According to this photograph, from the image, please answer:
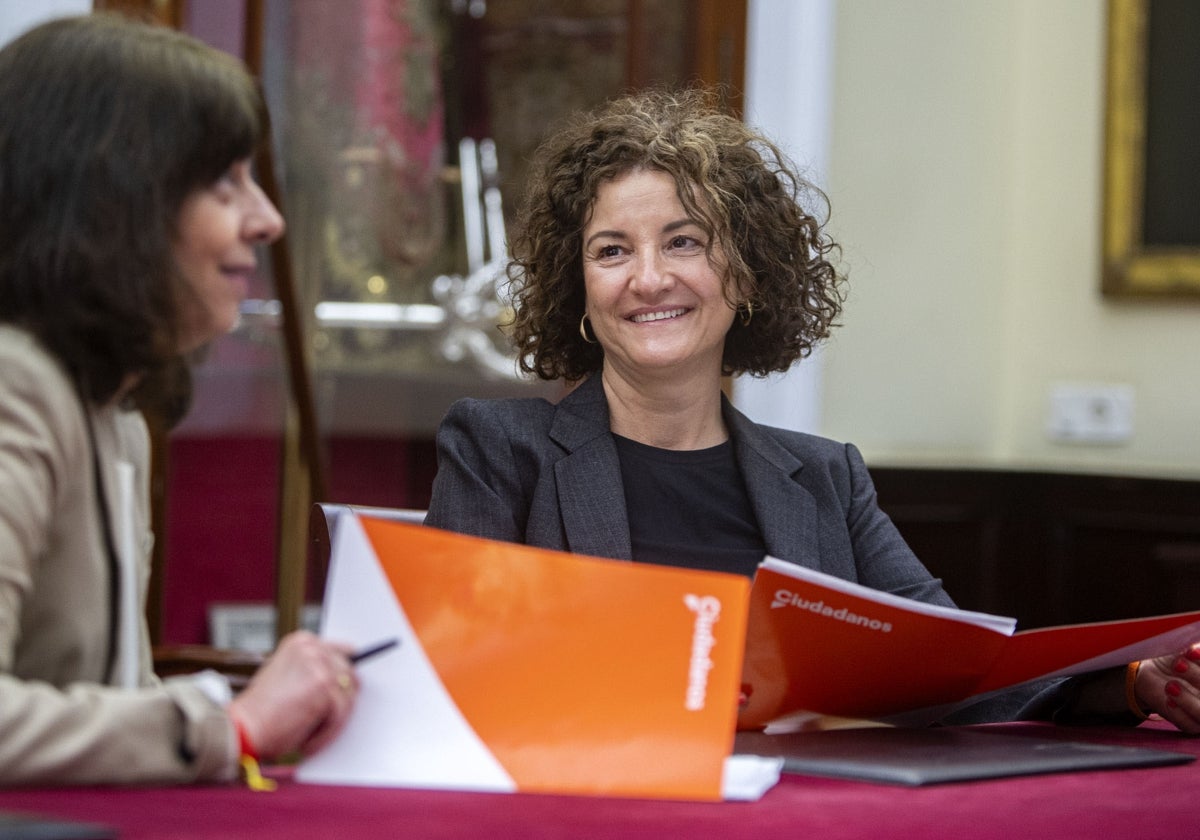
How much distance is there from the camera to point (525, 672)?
3.06 ft

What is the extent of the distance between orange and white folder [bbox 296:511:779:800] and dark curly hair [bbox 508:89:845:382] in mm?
868

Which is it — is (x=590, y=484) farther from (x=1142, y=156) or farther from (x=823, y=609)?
(x=1142, y=156)

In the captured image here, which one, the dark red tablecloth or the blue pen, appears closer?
the dark red tablecloth

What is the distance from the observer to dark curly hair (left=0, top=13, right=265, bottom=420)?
95 centimetres

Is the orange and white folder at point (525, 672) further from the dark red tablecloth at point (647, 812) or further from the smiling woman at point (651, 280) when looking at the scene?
the smiling woman at point (651, 280)

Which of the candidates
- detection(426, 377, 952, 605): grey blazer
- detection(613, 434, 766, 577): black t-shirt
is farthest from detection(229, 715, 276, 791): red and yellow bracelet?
detection(613, 434, 766, 577): black t-shirt

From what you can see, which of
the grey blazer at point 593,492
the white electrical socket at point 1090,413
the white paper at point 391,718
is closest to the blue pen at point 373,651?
the white paper at point 391,718

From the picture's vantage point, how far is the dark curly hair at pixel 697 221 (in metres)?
1.75

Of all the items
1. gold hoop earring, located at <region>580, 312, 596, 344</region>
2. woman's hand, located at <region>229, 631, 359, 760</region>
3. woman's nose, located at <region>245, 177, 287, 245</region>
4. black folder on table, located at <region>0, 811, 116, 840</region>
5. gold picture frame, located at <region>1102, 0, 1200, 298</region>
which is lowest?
black folder on table, located at <region>0, 811, 116, 840</region>

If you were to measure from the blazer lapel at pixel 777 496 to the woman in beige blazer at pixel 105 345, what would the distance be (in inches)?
32.0

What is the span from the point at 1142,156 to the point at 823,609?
8.23 feet

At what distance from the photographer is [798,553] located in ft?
5.43

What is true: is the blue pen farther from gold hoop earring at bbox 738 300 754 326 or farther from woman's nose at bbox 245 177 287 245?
gold hoop earring at bbox 738 300 754 326

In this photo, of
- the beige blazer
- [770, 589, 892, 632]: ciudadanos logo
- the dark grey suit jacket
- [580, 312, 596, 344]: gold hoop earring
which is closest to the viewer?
the beige blazer
